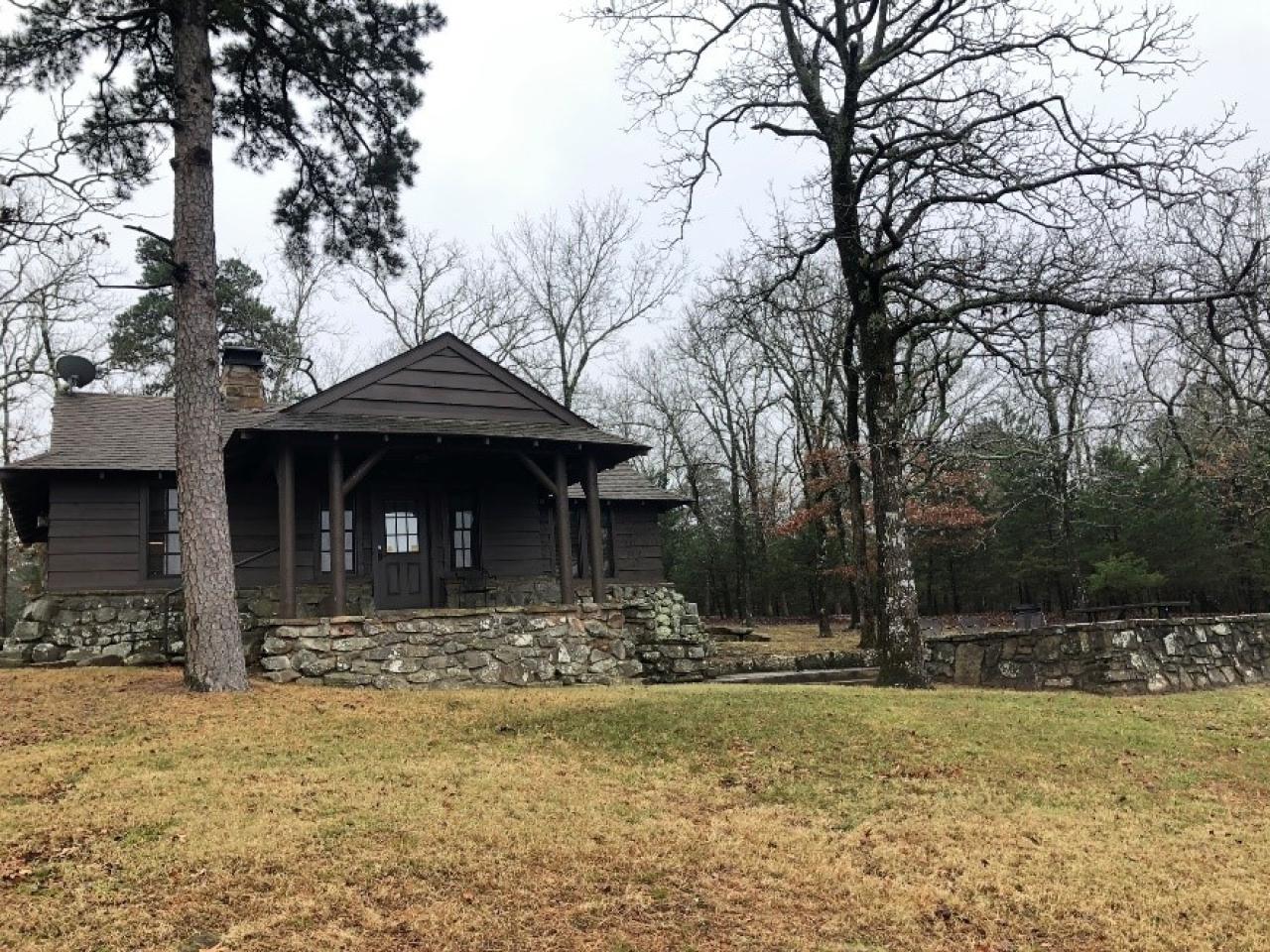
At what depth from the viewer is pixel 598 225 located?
32.0 metres

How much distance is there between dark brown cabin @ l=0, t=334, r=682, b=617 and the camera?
1308 centimetres

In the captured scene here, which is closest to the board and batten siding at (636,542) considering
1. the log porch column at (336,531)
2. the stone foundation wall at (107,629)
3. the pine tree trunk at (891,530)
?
the stone foundation wall at (107,629)

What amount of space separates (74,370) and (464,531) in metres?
8.08

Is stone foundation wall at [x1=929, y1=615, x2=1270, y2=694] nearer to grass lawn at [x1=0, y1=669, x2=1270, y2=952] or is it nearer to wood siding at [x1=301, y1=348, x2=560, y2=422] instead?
grass lawn at [x1=0, y1=669, x2=1270, y2=952]

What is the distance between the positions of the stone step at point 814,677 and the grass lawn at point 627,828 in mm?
3997

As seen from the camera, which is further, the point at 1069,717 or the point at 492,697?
the point at 492,697

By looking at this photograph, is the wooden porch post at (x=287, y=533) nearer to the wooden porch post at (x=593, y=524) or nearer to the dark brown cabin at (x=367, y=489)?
the dark brown cabin at (x=367, y=489)

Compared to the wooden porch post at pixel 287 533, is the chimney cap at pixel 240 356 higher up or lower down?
higher up

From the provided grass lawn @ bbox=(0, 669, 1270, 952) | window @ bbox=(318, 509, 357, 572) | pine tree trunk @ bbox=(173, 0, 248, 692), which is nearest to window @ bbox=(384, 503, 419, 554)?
window @ bbox=(318, 509, 357, 572)

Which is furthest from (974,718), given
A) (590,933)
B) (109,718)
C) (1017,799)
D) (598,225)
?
(598,225)

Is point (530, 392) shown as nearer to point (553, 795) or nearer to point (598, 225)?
point (553, 795)

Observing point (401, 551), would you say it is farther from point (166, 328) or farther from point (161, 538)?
point (166, 328)

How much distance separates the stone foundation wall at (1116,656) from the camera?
417 inches

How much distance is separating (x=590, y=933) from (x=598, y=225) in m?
30.1
